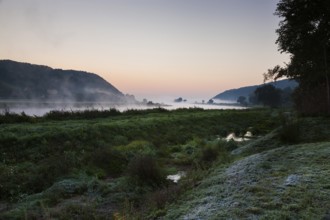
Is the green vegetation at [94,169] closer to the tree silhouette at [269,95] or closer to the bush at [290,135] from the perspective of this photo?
the bush at [290,135]

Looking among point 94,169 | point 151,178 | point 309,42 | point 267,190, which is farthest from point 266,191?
point 309,42

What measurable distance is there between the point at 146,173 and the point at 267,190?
221 inches

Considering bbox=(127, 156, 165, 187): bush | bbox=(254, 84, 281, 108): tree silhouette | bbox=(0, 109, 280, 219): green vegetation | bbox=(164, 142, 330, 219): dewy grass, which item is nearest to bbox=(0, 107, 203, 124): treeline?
bbox=(0, 109, 280, 219): green vegetation

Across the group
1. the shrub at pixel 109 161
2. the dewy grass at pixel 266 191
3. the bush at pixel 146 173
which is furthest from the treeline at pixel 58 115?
the dewy grass at pixel 266 191

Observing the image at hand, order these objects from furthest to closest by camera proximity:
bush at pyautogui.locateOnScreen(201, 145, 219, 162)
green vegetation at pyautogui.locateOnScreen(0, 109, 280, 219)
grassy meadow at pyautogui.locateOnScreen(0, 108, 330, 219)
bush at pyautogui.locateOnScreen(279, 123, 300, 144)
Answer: bush at pyautogui.locateOnScreen(279, 123, 300, 144)
bush at pyautogui.locateOnScreen(201, 145, 219, 162)
green vegetation at pyautogui.locateOnScreen(0, 109, 280, 219)
grassy meadow at pyautogui.locateOnScreen(0, 108, 330, 219)

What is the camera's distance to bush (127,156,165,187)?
477 inches

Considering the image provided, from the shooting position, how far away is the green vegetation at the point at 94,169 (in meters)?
9.49

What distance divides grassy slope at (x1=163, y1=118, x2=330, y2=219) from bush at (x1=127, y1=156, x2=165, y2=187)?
7.80ft

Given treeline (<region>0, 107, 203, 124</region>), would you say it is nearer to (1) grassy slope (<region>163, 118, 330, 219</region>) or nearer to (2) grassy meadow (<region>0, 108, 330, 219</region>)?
(2) grassy meadow (<region>0, 108, 330, 219</region>)

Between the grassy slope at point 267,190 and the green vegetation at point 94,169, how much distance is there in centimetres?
83

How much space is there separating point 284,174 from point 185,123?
25.0 metres

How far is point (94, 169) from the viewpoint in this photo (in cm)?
1549

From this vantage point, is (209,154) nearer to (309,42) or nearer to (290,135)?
(290,135)

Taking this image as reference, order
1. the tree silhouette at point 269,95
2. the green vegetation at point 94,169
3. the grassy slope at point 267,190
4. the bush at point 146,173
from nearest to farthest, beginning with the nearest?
the grassy slope at point 267,190
the green vegetation at point 94,169
the bush at point 146,173
the tree silhouette at point 269,95
